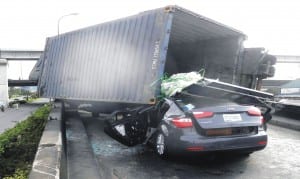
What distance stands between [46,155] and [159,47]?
3377 millimetres

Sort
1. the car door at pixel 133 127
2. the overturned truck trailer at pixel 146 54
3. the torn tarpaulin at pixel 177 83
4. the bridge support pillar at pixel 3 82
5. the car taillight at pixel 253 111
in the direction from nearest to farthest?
the car taillight at pixel 253 111 → the torn tarpaulin at pixel 177 83 → the car door at pixel 133 127 → the overturned truck trailer at pixel 146 54 → the bridge support pillar at pixel 3 82

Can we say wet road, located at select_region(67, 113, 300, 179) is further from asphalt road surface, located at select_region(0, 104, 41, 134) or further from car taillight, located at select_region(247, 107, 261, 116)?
asphalt road surface, located at select_region(0, 104, 41, 134)

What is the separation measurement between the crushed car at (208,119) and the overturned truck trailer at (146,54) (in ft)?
3.05

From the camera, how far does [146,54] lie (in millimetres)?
7438

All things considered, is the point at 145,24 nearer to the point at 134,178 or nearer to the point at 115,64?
the point at 115,64

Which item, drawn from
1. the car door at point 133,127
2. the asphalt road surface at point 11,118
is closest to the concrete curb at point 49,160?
the car door at point 133,127

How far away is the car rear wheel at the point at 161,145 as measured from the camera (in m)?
5.75

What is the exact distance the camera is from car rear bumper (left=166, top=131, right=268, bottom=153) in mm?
5145

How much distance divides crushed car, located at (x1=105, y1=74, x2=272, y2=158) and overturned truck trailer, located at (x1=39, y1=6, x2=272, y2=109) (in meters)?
0.93

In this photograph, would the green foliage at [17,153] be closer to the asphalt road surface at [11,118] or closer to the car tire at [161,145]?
the car tire at [161,145]

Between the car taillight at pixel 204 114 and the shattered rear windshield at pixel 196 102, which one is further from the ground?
the shattered rear windshield at pixel 196 102

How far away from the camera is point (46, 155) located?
15.6 feet

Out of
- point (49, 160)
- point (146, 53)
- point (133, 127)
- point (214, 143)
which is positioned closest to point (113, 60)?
point (146, 53)

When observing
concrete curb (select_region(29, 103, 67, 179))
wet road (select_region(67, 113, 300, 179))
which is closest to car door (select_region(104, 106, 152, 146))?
wet road (select_region(67, 113, 300, 179))
